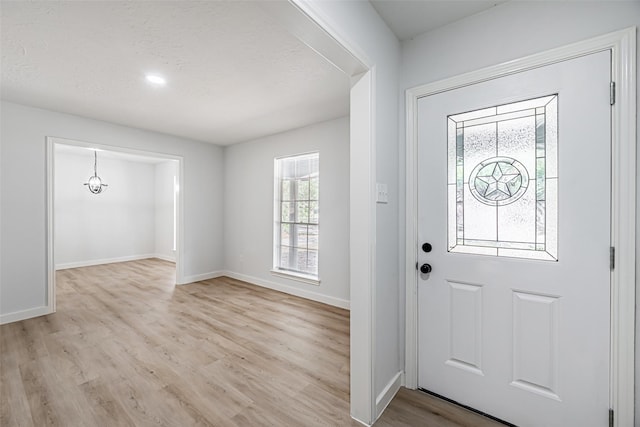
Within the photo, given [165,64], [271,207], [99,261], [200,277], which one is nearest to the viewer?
[165,64]

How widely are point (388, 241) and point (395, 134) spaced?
2.61 ft

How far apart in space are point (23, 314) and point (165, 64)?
11.9ft

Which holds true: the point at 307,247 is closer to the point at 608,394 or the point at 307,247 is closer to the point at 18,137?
the point at 608,394

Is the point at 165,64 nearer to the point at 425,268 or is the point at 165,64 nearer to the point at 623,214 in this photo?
the point at 425,268

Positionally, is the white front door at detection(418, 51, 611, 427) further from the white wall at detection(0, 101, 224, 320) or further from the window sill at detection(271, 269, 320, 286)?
the white wall at detection(0, 101, 224, 320)

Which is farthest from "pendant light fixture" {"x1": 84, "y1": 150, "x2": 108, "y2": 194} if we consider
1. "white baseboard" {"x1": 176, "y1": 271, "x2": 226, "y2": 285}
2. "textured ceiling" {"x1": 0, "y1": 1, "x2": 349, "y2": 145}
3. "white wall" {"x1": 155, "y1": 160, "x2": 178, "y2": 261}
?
"white baseboard" {"x1": 176, "y1": 271, "x2": 226, "y2": 285}

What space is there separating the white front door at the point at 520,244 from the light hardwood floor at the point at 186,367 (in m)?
0.39

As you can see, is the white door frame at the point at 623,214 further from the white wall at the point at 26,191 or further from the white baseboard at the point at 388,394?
the white wall at the point at 26,191

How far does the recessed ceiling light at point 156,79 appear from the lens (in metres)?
2.67

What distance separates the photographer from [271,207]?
4.77 m

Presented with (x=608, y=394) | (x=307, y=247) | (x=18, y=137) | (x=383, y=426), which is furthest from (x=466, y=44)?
(x=18, y=137)

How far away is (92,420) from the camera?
1.75 m

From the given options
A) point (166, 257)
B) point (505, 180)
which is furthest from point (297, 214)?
point (166, 257)

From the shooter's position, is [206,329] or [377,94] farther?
[206,329]
